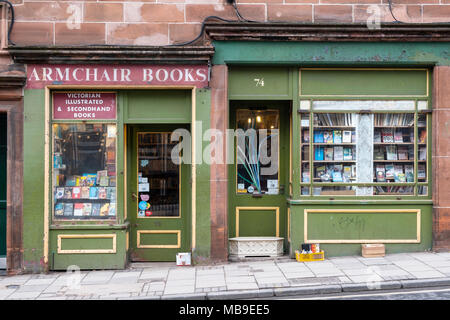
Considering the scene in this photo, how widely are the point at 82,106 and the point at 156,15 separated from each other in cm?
232

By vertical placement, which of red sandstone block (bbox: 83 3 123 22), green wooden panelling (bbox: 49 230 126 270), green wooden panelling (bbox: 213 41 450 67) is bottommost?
green wooden panelling (bbox: 49 230 126 270)

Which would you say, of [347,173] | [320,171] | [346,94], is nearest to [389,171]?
[347,173]

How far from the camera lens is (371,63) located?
8805 millimetres

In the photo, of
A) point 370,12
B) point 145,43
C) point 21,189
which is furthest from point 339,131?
point 21,189

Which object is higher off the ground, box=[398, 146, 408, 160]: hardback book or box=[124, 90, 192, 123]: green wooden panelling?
box=[124, 90, 192, 123]: green wooden panelling

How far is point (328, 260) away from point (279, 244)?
3.51ft

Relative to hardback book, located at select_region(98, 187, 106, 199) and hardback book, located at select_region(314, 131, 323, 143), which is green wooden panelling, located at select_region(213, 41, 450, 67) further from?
hardback book, located at select_region(98, 187, 106, 199)

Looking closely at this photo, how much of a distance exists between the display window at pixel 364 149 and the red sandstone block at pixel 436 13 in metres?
1.70

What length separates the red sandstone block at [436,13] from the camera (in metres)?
8.83

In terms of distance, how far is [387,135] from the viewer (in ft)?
29.9

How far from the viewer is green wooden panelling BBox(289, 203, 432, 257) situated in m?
8.88

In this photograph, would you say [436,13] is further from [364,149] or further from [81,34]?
[81,34]

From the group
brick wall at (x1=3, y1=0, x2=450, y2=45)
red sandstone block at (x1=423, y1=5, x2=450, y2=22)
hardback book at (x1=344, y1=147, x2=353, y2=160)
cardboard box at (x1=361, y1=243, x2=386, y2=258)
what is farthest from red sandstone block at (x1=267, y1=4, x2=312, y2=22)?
cardboard box at (x1=361, y1=243, x2=386, y2=258)

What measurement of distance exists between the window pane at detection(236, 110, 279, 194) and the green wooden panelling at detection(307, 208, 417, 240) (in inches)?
46.2
